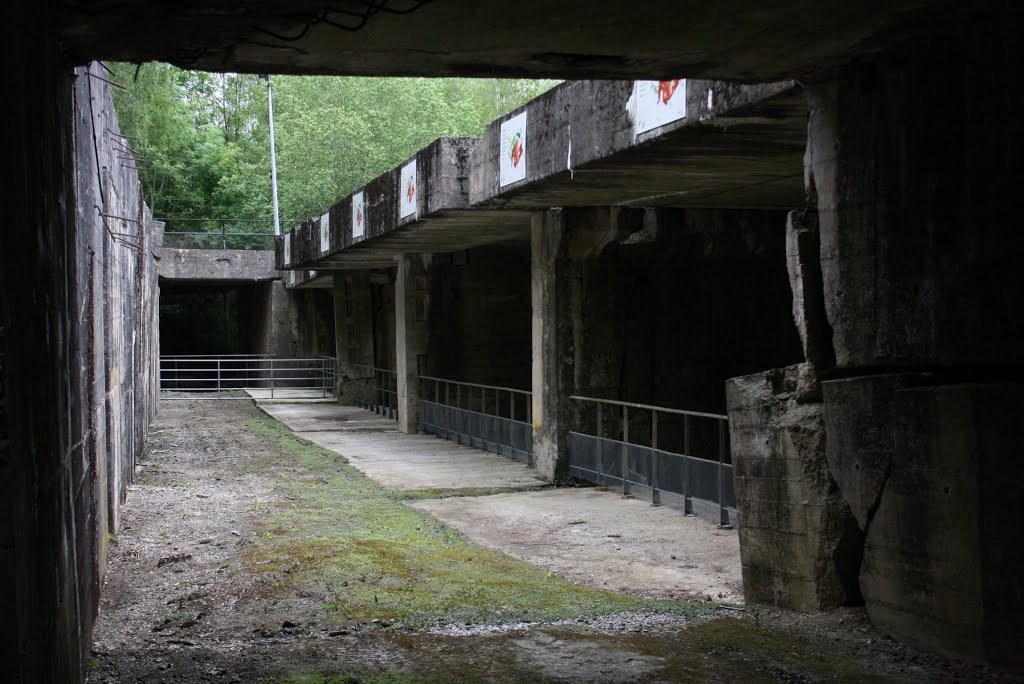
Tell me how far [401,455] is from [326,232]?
4736 mm

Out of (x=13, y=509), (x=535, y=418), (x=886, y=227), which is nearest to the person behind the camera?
(x=13, y=509)

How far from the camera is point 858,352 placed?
205 inches

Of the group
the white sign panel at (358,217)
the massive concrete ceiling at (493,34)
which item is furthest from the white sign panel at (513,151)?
the white sign panel at (358,217)

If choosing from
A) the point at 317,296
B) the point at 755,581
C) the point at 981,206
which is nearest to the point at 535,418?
the point at 755,581

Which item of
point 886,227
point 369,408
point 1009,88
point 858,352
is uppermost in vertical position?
point 1009,88

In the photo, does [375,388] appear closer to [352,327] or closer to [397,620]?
[352,327]

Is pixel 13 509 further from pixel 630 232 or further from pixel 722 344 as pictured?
pixel 722 344

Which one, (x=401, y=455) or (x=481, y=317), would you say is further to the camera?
(x=481, y=317)

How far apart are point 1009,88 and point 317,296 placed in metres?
27.1

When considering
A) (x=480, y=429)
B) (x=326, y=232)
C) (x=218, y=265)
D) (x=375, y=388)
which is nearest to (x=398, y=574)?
(x=480, y=429)

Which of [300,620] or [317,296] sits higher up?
[317,296]

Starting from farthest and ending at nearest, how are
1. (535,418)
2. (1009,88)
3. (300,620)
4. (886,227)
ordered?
(535,418)
(300,620)
(886,227)
(1009,88)

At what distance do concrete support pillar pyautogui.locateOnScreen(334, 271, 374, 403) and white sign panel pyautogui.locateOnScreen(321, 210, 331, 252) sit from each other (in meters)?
4.19

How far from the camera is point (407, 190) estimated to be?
12.6 meters
